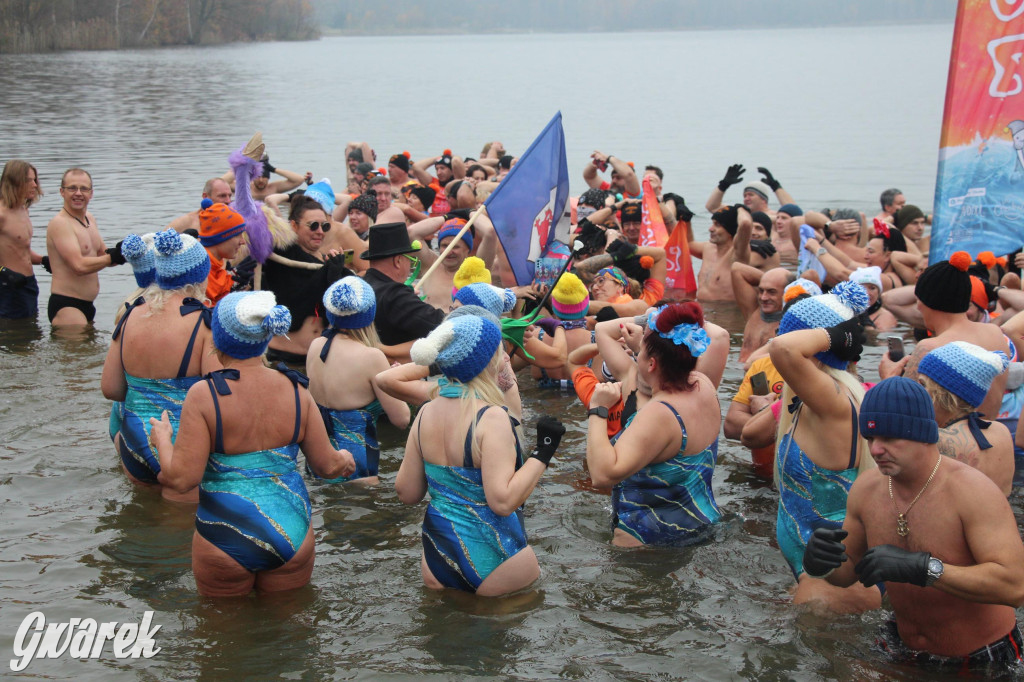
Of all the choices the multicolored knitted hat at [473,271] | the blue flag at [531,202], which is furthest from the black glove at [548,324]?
the blue flag at [531,202]

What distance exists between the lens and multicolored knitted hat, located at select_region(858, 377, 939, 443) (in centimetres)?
378

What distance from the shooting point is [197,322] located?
6.12 m

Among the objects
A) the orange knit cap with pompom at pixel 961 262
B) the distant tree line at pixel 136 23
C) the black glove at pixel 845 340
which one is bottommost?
the black glove at pixel 845 340

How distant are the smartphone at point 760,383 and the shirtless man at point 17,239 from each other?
7936mm

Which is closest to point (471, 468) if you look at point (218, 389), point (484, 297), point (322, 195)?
point (218, 389)

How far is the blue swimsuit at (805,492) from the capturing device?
4723mm

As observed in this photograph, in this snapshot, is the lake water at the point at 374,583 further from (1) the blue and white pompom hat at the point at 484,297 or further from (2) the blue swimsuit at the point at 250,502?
(1) the blue and white pompom hat at the point at 484,297

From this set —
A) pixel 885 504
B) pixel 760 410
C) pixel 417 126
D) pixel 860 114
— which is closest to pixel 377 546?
pixel 760 410

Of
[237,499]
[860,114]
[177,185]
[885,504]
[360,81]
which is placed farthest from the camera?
[360,81]

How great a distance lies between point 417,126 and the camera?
159ft

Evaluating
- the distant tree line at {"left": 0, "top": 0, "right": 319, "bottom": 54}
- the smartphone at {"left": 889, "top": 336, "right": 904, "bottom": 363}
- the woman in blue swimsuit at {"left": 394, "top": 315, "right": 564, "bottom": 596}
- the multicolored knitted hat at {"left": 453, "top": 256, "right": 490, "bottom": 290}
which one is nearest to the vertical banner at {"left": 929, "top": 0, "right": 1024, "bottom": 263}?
the smartphone at {"left": 889, "top": 336, "right": 904, "bottom": 363}

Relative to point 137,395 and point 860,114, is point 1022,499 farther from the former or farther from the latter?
point 860,114

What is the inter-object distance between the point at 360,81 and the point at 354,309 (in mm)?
78708

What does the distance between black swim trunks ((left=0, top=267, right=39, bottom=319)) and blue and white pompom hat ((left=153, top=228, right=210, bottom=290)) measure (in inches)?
245
